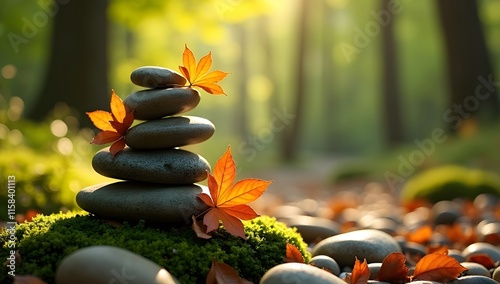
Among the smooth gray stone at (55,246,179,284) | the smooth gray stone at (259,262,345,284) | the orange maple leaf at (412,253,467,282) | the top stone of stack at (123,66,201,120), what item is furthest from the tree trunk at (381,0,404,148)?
the smooth gray stone at (55,246,179,284)

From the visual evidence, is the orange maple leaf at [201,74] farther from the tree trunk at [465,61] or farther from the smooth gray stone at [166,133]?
the tree trunk at [465,61]

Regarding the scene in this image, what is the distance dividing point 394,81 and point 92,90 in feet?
40.7

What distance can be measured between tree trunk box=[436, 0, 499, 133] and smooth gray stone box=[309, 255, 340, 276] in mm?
11294

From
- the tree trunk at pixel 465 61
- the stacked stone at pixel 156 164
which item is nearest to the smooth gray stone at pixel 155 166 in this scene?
the stacked stone at pixel 156 164

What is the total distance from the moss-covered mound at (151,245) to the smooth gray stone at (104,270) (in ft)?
1.02

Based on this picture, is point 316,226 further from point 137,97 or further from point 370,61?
point 370,61

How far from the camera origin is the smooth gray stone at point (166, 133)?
3.15 m

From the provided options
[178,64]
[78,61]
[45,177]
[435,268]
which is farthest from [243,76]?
[435,268]

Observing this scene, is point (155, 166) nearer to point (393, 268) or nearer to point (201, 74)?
point (201, 74)

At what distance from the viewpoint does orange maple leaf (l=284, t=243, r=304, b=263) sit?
3.18 metres

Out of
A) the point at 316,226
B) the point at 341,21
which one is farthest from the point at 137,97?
the point at 341,21

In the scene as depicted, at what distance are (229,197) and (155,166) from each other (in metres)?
0.44

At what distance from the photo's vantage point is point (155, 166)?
10.3ft

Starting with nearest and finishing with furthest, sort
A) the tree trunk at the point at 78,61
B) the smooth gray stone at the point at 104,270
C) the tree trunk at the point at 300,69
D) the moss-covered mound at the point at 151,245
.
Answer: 1. the smooth gray stone at the point at 104,270
2. the moss-covered mound at the point at 151,245
3. the tree trunk at the point at 78,61
4. the tree trunk at the point at 300,69
